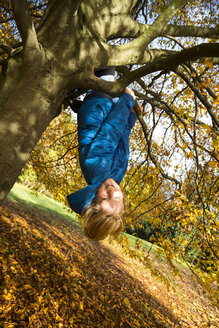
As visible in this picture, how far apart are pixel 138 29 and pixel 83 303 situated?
5.27 meters

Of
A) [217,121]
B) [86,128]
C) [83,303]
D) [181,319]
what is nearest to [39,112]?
[86,128]

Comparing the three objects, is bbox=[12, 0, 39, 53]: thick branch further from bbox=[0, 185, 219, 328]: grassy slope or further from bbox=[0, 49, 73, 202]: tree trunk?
bbox=[0, 185, 219, 328]: grassy slope

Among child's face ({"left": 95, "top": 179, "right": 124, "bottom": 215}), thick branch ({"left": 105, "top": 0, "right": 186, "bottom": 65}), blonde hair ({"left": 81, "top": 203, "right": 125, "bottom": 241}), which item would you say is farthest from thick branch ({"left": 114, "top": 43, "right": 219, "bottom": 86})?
blonde hair ({"left": 81, "top": 203, "right": 125, "bottom": 241})

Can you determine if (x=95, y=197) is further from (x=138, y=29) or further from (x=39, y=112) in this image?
(x=138, y=29)

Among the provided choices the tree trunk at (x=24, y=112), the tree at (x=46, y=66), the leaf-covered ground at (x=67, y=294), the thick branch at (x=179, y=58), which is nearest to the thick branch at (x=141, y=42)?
the tree at (x=46, y=66)

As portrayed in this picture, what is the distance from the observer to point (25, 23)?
1.29 meters

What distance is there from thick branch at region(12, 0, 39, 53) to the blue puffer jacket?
0.83 meters

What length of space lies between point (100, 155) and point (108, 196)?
44cm

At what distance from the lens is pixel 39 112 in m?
1.56

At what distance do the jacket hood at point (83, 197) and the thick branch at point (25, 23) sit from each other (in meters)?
1.28

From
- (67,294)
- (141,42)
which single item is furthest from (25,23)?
(67,294)

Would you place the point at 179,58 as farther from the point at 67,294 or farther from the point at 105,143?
the point at 67,294

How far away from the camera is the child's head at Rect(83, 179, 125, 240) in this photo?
2.15m

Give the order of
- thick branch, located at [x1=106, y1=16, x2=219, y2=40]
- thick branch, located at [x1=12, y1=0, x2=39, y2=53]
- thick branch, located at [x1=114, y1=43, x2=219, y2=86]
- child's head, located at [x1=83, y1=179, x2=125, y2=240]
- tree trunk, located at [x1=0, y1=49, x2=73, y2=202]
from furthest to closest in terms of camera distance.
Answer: thick branch, located at [x1=106, y1=16, x2=219, y2=40], child's head, located at [x1=83, y1=179, x2=125, y2=240], thick branch, located at [x1=114, y1=43, x2=219, y2=86], tree trunk, located at [x1=0, y1=49, x2=73, y2=202], thick branch, located at [x1=12, y1=0, x2=39, y2=53]
